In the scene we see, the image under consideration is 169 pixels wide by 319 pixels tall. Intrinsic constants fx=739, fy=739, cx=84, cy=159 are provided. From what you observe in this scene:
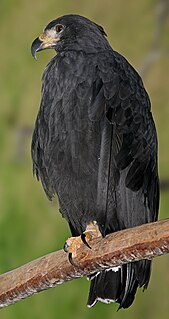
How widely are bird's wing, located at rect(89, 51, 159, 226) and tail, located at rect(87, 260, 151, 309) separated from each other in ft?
0.72

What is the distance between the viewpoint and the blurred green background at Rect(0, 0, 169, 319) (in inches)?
162

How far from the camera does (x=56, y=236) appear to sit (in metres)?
4.20

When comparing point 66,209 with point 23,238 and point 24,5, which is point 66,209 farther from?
point 24,5

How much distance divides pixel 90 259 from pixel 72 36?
962 mm

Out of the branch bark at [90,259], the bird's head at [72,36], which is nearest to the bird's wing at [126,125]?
the bird's head at [72,36]

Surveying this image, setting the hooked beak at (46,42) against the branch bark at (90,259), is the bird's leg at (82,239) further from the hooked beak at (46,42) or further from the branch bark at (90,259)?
the hooked beak at (46,42)

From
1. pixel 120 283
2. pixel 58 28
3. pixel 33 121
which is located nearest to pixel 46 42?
pixel 58 28

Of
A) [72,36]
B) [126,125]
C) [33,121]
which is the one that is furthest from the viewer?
[33,121]

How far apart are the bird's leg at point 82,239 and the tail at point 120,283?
166mm

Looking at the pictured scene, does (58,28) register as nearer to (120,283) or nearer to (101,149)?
(101,149)

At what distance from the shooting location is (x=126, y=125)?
281cm

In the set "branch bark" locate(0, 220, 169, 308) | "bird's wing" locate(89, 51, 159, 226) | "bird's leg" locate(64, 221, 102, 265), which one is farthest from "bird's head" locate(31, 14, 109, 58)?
"branch bark" locate(0, 220, 169, 308)

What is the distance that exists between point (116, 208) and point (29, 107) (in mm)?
1747

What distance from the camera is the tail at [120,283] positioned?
2832mm
